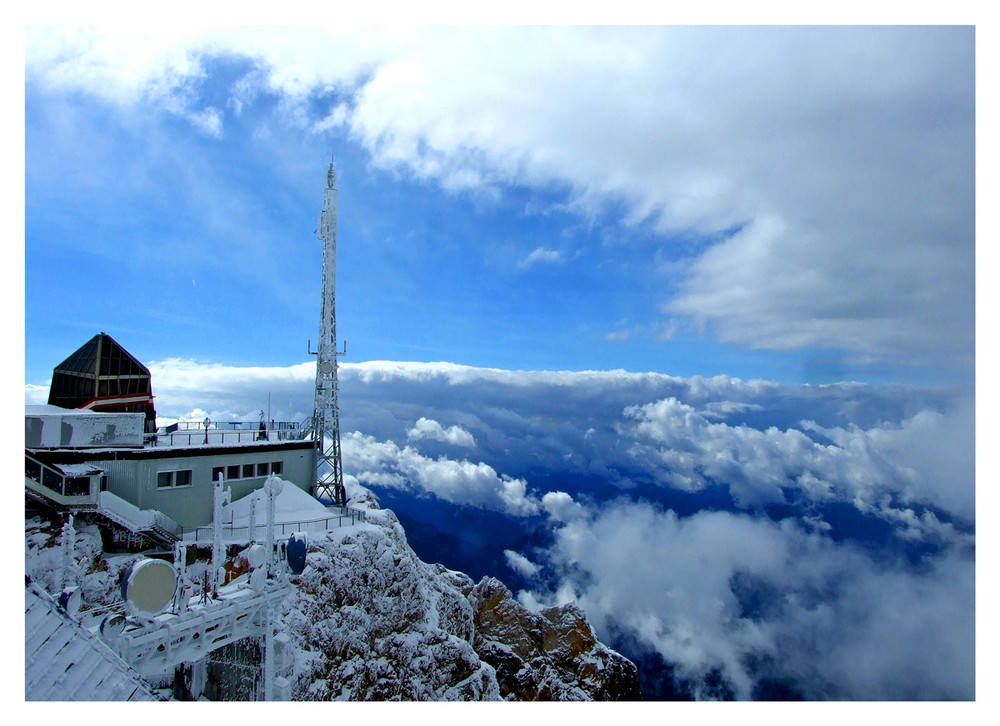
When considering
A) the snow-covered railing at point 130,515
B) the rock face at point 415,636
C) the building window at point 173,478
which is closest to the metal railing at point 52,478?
the snow-covered railing at point 130,515

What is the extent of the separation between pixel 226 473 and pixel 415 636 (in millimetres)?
5130

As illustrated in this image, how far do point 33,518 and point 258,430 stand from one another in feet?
16.1

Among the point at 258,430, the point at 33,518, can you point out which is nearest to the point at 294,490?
the point at 258,430

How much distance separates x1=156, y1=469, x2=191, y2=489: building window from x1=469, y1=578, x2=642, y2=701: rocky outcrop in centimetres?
693

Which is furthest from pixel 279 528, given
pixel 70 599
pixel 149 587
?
pixel 70 599

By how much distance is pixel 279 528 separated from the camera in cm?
1006

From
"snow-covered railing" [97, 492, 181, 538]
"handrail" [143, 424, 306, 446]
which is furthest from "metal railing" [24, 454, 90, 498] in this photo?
"handrail" [143, 424, 306, 446]

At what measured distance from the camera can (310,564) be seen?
30.2 ft

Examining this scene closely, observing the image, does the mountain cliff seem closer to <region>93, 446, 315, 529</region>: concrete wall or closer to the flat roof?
<region>93, 446, 315, 529</region>: concrete wall

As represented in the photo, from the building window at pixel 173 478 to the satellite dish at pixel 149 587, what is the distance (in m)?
4.95

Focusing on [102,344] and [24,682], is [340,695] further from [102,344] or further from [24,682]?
[102,344]

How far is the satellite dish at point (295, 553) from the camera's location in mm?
7234

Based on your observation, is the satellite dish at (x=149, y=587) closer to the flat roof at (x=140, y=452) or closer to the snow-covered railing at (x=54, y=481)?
the snow-covered railing at (x=54, y=481)

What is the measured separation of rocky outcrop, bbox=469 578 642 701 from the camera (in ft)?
37.8
